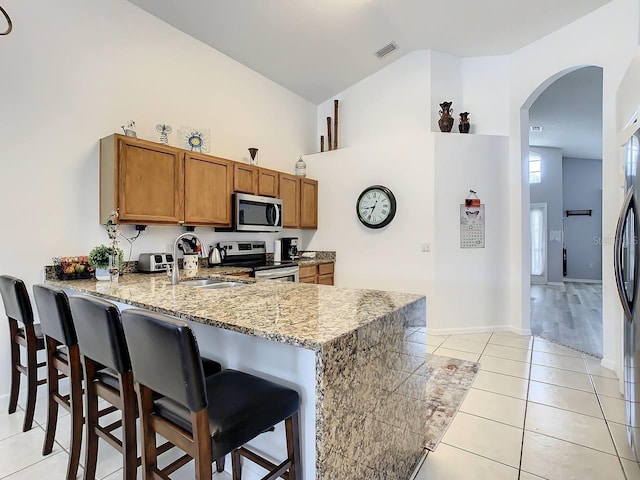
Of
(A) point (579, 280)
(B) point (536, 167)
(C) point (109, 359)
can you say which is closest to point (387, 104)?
(C) point (109, 359)

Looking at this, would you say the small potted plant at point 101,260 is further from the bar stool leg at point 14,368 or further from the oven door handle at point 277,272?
the oven door handle at point 277,272

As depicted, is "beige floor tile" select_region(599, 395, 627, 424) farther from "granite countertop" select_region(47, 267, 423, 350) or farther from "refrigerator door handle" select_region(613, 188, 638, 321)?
"granite countertop" select_region(47, 267, 423, 350)

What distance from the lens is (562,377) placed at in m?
2.89

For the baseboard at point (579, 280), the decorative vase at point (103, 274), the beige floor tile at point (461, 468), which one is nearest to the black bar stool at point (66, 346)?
the decorative vase at point (103, 274)

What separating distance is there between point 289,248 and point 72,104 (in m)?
2.88

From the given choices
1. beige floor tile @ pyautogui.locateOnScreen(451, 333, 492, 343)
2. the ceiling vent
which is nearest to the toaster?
beige floor tile @ pyautogui.locateOnScreen(451, 333, 492, 343)

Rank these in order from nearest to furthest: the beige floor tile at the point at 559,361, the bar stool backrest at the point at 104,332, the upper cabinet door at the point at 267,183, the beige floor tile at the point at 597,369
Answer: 1. the bar stool backrest at the point at 104,332
2. the beige floor tile at the point at 597,369
3. the beige floor tile at the point at 559,361
4. the upper cabinet door at the point at 267,183

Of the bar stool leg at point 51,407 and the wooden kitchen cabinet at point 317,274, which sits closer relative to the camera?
A: the bar stool leg at point 51,407

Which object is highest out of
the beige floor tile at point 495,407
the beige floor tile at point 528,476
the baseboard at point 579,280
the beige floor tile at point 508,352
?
the baseboard at point 579,280

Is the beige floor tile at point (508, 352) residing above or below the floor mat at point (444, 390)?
above

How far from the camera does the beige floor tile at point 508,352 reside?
3342 millimetres

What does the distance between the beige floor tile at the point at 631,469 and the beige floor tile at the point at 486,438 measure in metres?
0.47

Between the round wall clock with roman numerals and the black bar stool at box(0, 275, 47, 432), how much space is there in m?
3.53

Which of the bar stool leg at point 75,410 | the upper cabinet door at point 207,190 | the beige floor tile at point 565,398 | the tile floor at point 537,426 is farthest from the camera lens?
the upper cabinet door at point 207,190
